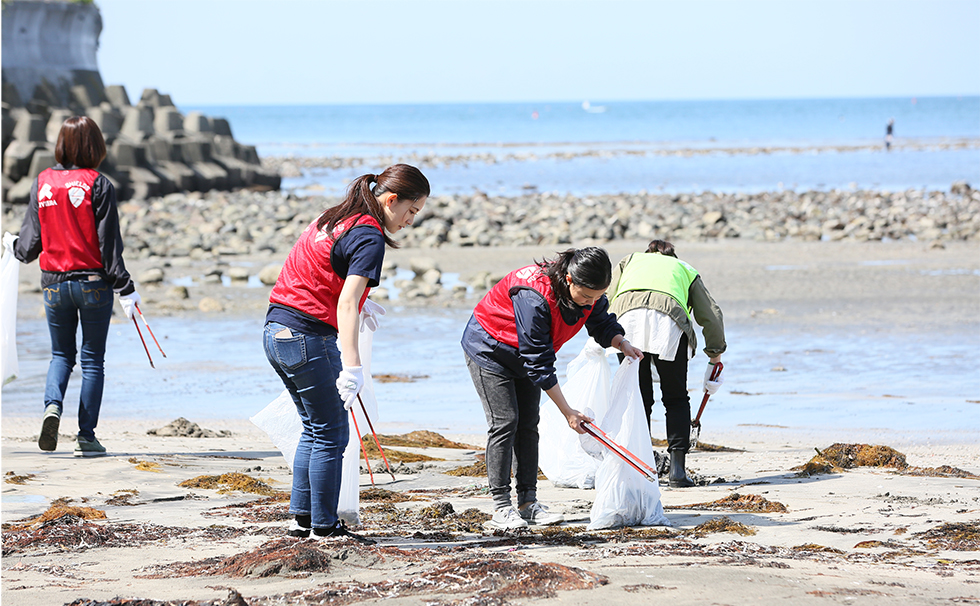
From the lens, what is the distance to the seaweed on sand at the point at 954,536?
4.09 m

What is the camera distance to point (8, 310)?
615cm

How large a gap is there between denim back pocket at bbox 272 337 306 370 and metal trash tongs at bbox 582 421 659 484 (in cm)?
133

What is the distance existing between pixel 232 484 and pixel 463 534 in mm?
1508

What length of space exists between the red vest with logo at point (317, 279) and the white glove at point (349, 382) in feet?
0.62

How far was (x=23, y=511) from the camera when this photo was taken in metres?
4.76

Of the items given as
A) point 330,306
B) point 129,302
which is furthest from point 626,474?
point 129,302

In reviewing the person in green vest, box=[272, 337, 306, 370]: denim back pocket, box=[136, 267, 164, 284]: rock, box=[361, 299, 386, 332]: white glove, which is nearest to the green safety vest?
the person in green vest

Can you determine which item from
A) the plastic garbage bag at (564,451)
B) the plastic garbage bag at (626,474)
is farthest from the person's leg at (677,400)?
the plastic garbage bag at (626,474)

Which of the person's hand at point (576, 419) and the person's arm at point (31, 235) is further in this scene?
the person's arm at point (31, 235)

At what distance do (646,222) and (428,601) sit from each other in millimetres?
16816

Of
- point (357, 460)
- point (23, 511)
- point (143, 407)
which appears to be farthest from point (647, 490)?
point (143, 407)

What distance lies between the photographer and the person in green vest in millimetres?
5406

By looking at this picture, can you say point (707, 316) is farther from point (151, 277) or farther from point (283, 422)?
point (151, 277)

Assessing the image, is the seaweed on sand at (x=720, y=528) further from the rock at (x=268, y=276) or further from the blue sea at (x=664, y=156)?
the blue sea at (x=664, y=156)
